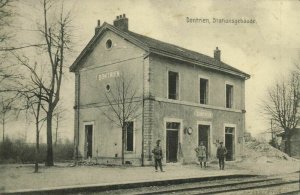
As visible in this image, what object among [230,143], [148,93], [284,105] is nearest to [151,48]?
[148,93]

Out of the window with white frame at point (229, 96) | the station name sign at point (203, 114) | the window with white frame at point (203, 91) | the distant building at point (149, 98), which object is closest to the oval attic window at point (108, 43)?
the distant building at point (149, 98)

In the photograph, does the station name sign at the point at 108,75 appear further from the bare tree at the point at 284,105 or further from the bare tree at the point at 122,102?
the bare tree at the point at 284,105

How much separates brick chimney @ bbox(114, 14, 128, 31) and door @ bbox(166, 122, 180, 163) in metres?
5.02

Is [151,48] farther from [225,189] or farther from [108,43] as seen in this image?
[225,189]

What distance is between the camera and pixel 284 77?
2838cm

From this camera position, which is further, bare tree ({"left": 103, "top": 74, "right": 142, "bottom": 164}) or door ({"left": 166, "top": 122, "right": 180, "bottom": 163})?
door ({"left": 166, "top": 122, "right": 180, "bottom": 163})

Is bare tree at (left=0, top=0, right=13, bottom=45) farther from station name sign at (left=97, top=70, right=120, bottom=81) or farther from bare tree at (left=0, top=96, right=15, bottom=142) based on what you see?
station name sign at (left=97, top=70, right=120, bottom=81)

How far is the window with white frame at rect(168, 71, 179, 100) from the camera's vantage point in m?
20.0

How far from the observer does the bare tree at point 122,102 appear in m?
18.9

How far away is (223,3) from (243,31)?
3191mm

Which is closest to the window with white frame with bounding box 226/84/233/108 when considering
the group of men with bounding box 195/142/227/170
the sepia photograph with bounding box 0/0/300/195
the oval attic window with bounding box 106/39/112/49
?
the sepia photograph with bounding box 0/0/300/195

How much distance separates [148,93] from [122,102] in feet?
5.03

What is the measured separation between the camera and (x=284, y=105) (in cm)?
3316

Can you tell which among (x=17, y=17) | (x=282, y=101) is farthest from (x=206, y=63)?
(x=282, y=101)
